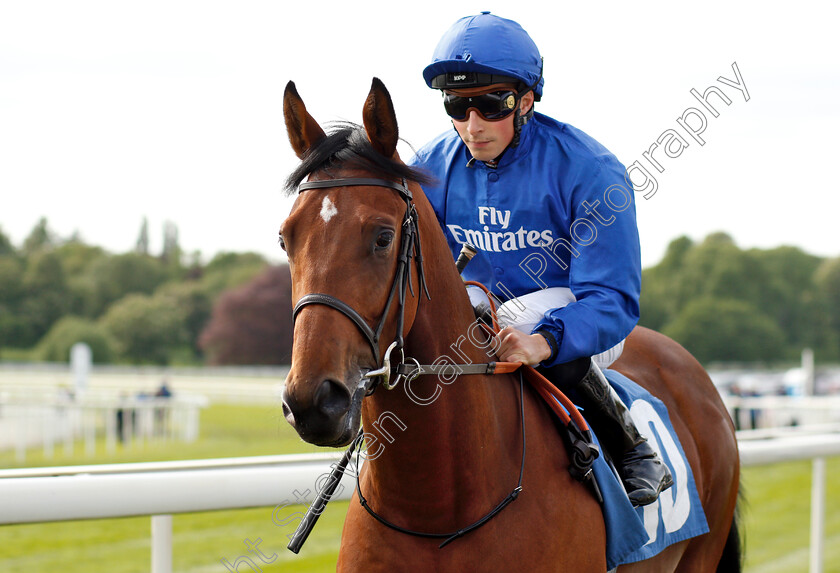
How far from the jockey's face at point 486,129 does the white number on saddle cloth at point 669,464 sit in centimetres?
101

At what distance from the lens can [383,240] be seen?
5.79 ft

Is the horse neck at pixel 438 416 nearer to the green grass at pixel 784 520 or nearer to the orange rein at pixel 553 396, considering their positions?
the orange rein at pixel 553 396

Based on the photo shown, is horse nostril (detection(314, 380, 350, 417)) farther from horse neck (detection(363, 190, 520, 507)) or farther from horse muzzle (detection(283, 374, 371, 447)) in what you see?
horse neck (detection(363, 190, 520, 507))

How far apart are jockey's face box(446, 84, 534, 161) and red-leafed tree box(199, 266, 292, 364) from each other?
38.8 metres

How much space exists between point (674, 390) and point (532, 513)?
1.42m

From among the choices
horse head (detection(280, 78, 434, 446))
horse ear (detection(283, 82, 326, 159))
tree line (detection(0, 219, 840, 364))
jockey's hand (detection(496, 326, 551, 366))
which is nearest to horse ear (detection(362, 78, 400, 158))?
horse head (detection(280, 78, 434, 446))

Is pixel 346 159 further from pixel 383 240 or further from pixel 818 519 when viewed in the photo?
pixel 818 519

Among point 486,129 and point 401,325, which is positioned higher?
point 486,129

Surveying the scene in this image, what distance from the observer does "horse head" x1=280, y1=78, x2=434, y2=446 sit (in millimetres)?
1578

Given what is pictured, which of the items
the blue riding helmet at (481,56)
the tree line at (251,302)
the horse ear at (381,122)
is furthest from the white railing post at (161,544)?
the tree line at (251,302)

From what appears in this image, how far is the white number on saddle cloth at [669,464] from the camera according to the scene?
2625mm

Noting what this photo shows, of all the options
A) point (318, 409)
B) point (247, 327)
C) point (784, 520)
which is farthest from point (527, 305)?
point (247, 327)

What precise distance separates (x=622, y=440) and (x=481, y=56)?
1.25 m

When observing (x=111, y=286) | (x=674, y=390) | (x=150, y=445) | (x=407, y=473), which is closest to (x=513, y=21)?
(x=407, y=473)
